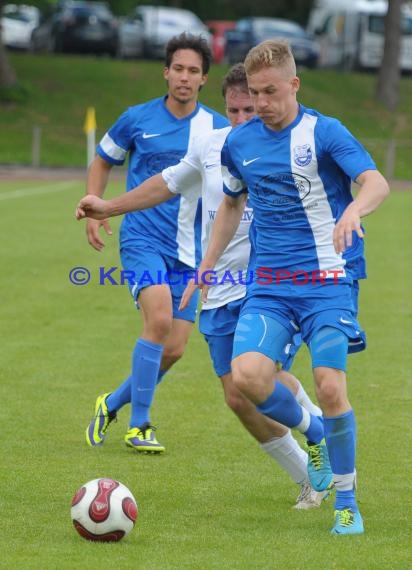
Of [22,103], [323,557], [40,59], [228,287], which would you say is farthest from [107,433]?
[40,59]

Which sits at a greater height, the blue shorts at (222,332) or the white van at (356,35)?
the blue shorts at (222,332)

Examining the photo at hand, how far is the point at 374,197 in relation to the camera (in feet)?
16.7

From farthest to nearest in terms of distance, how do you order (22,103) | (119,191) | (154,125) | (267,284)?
(22,103), (119,191), (154,125), (267,284)

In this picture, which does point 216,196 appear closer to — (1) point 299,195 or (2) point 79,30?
(1) point 299,195

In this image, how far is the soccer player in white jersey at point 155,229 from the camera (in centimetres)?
726

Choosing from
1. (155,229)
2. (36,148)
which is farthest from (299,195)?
(36,148)

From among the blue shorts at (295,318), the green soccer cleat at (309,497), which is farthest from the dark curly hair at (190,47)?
the green soccer cleat at (309,497)

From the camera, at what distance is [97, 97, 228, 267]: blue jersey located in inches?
296

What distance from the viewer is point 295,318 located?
218 inches

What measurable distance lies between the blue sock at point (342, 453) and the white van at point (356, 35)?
40.2 meters

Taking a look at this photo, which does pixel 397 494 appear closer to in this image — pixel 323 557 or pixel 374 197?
pixel 323 557

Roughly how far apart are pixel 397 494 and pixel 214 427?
1.84 m

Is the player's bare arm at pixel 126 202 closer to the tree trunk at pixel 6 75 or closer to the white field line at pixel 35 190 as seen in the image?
the white field line at pixel 35 190

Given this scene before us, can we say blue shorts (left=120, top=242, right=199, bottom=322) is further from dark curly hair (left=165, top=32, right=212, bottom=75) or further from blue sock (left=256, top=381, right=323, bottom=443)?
blue sock (left=256, top=381, right=323, bottom=443)
